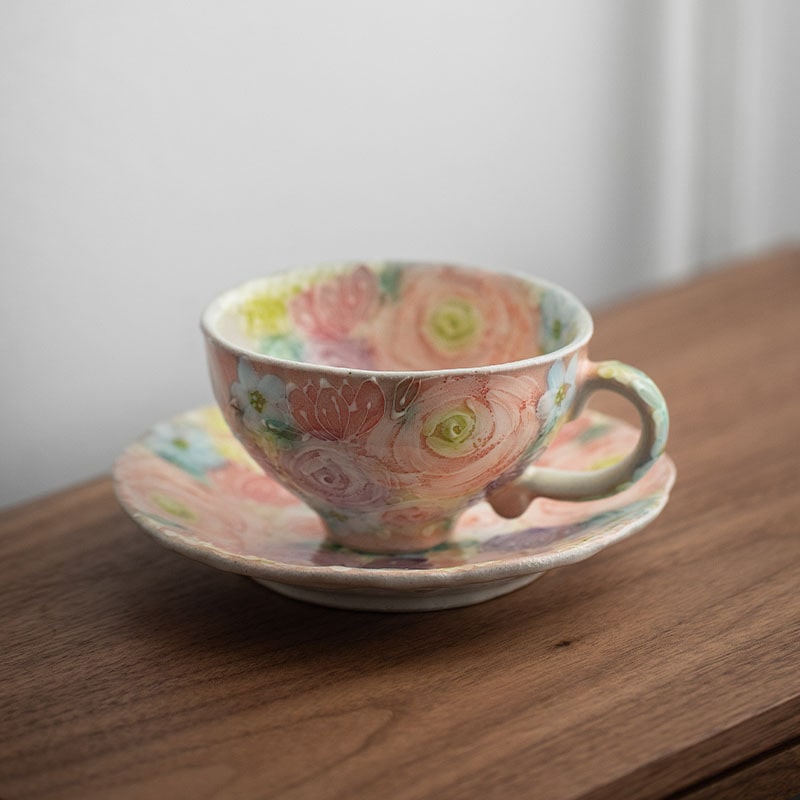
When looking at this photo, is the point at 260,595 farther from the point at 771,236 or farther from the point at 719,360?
the point at 771,236

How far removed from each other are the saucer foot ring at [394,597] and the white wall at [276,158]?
31cm

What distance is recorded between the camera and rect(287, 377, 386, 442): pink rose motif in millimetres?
484

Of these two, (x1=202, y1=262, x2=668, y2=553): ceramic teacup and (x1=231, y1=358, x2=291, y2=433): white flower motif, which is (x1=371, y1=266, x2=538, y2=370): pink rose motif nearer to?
(x1=202, y1=262, x2=668, y2=553): ceramic teacup

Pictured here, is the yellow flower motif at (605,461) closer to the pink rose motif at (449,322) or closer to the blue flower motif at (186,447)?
the pink rose motif at (449,322)

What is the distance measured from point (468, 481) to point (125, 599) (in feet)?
0.56

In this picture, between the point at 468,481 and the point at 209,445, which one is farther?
the point at 209,445

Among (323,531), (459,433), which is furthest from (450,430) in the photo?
(323,531)

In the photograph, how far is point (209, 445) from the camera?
0.64 meters

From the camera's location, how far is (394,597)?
1.74 feet

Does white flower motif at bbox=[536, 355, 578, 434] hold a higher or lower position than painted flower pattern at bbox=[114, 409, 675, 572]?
higher

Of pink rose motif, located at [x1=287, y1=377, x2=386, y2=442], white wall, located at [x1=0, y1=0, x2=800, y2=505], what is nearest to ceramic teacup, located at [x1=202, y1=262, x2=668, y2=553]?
pink rose motif, located at [x1=287, y1=377, x2=386, y2=442]

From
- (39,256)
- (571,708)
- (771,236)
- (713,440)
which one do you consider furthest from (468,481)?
(771,236)

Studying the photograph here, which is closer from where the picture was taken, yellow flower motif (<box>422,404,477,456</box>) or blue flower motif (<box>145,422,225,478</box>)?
yellow flower motif (<box>422,404,477,456</box>)

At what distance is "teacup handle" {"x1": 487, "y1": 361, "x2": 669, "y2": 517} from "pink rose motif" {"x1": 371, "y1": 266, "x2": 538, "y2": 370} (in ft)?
0.27
